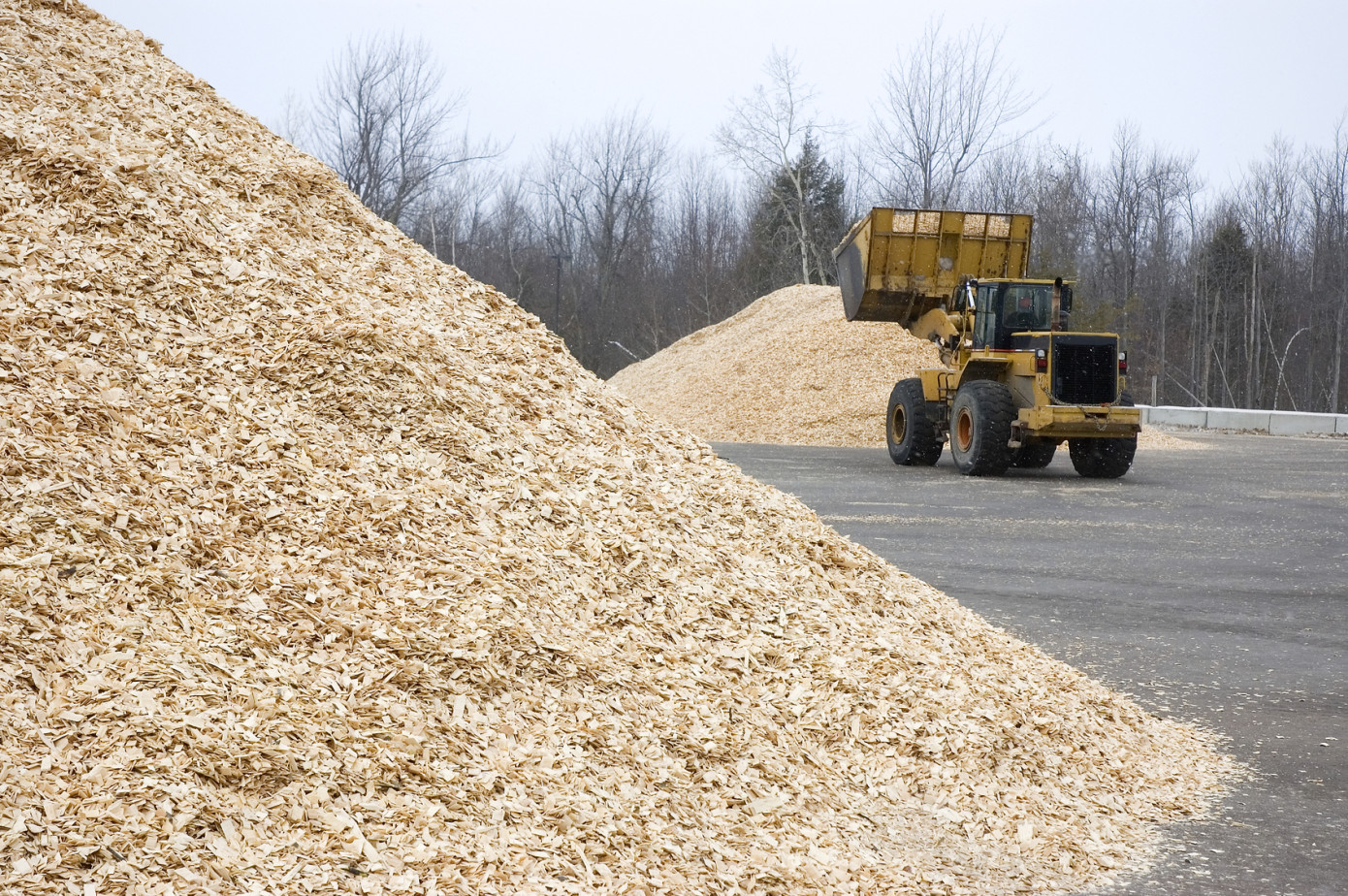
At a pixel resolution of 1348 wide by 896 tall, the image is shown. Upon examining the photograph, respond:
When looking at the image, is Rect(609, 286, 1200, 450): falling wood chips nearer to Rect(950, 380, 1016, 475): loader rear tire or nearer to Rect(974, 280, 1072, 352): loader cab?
Rect(974, 280, 1072, 352): loader cab

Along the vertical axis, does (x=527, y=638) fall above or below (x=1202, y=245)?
below

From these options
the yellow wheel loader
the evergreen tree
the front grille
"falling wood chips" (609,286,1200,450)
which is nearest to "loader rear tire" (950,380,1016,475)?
the yellow wheel loader

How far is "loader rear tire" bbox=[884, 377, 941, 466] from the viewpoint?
634 inches

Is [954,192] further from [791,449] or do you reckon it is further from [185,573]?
[185,573]

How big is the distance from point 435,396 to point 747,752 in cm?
206

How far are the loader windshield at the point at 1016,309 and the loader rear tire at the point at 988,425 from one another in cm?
73

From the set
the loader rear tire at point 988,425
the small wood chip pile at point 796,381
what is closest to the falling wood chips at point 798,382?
the small wood chip pile at point 796,381

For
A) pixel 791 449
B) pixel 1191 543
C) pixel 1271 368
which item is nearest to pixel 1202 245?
pixel 1271 368

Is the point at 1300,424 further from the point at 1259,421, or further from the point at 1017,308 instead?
the point at 1017,308

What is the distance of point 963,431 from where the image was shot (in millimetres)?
15219

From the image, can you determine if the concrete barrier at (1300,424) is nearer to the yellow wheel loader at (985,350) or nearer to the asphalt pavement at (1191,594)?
the asphalt pavement at (1191,594)

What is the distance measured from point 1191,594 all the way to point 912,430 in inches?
332

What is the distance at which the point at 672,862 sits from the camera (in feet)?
10.4

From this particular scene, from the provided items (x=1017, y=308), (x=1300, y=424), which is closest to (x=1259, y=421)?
(x=1300, y=424)
